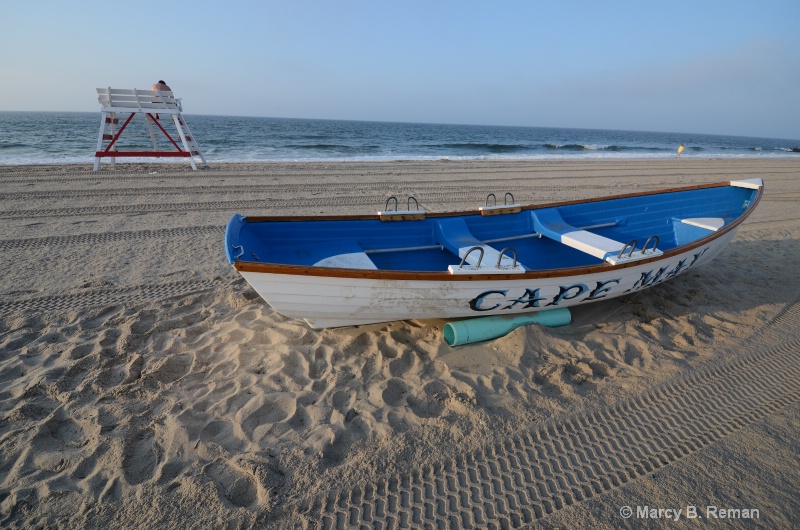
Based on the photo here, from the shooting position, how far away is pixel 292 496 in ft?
7.83

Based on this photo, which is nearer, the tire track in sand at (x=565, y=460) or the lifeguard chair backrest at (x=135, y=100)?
the tire track in sand at (x=565, y=460)

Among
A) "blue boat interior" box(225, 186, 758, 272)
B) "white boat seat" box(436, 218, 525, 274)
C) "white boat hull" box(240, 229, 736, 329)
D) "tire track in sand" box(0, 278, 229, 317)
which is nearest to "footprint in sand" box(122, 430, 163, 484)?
"white boat hull" box(240, 229, 736, 329)

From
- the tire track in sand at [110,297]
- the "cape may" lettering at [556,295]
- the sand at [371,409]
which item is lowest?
the sand at [371,409]

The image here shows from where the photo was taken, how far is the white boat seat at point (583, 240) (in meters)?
4.15

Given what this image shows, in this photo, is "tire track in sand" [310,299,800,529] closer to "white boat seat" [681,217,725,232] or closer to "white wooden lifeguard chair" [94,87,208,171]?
"white boat seat" [681,217,725,232]

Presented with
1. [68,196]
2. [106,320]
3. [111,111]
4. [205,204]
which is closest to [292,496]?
[106,320]

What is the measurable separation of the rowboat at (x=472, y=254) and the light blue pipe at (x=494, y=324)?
99mm

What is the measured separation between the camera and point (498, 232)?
5.52 meters

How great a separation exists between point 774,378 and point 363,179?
1061cm

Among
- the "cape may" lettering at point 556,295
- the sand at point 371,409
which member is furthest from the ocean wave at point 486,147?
the "cape may" lettering at point 556,295

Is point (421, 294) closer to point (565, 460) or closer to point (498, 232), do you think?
point (565, 460)

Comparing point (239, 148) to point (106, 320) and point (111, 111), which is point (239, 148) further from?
point (106, 320)

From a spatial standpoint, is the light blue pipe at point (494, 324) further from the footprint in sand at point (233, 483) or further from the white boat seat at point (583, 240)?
the footprint in sand at point (233, 483)

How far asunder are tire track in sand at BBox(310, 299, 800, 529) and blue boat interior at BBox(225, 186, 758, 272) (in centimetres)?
180
